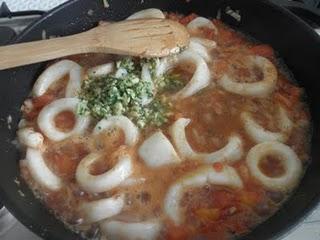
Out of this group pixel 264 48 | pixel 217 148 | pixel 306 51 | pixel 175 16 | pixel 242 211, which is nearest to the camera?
pixel 242 211

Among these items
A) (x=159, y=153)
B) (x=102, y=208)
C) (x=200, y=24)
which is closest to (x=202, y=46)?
(x=200, y=24)

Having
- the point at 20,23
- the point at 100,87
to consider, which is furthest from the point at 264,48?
the point at 20,23

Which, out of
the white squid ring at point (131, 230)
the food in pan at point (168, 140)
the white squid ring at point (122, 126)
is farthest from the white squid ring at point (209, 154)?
the white squid ring at point (131, 230)

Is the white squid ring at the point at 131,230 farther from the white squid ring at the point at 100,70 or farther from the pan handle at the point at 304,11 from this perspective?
the pan handle at the point at 304,11

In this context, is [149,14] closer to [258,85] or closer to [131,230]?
[258,85]

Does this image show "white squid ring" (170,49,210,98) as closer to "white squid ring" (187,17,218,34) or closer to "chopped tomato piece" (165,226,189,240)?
"white squid ring" (187,17,218,34)

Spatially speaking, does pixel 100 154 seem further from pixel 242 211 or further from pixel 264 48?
pixel 264 48
